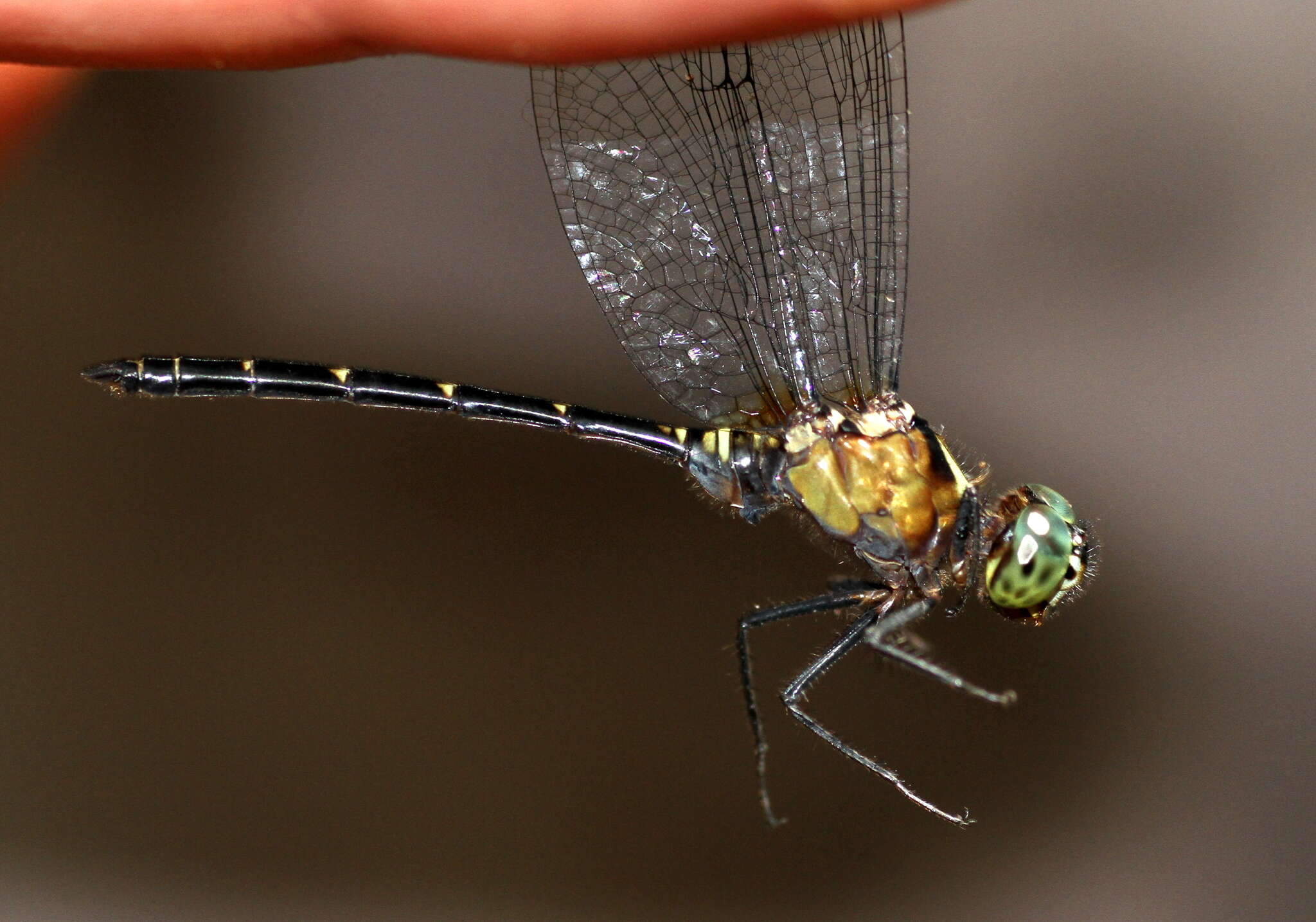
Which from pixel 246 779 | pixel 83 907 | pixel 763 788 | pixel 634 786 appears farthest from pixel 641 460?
pixel 83 907

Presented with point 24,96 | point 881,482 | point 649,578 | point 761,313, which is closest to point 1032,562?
point 881,482

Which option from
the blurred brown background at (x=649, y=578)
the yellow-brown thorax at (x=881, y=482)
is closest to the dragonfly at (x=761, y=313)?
the yellow-brown thorax at (x=881, y=482)

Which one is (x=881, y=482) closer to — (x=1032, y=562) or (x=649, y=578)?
(x=1032, y=562)

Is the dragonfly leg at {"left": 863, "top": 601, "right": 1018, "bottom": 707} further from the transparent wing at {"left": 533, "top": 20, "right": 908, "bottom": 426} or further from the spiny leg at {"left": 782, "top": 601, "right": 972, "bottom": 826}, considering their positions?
the transparent wing at {"left": 533, "top": 20, "right": 908, "bottom": 426}

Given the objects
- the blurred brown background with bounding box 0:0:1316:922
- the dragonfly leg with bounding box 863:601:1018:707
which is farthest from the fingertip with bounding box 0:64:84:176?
the blurred brown background with bounding box 0:0:1316:922

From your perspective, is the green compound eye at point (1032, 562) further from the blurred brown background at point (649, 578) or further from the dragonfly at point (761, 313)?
the blurred brown background at point (649, 578)

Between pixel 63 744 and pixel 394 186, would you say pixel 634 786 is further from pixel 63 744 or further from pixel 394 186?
pixel 394 186

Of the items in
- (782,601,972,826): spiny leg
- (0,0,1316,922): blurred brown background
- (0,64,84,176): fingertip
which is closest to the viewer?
(0,64,84,176): fingertip
